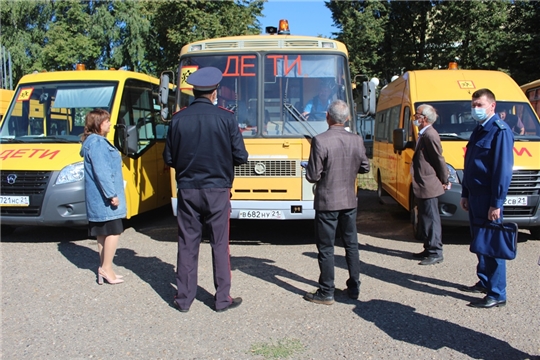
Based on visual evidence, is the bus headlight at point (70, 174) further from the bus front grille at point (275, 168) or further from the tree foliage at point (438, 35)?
the tree foliage at point (438, 35)

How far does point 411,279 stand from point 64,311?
369cm

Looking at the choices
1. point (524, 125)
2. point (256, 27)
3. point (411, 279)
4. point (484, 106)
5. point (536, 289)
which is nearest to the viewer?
point (484, 106)

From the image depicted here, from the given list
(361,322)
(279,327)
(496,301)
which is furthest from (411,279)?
(279,327)

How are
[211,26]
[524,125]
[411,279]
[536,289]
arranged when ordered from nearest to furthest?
1. [536,289]
2. [411,279]
3. [524,125]
4. [211,26]

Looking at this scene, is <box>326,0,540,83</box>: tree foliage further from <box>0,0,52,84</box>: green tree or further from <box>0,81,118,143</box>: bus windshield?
<box>0,81,118,143</box>: bus windshield

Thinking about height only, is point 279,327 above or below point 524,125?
below

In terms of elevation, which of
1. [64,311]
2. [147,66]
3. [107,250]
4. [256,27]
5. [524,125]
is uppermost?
[256,27]

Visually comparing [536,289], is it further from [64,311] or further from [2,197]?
[2,197]

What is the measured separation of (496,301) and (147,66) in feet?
97.0

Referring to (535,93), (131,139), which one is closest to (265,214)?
(131,139)

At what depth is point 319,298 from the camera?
5.02 m

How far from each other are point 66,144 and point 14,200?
1.10 m

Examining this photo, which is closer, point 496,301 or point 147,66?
point 496,301

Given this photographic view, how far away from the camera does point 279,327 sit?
14.5ft
